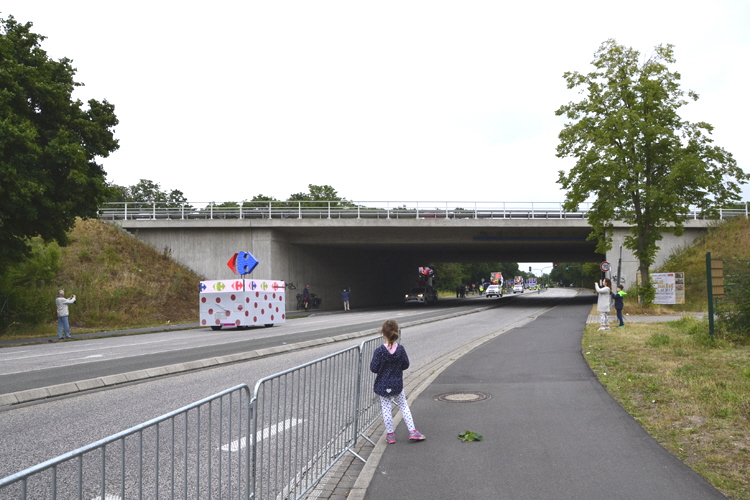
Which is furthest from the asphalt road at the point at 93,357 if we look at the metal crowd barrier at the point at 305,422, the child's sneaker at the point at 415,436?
the child's sneaker at the point at 415,436

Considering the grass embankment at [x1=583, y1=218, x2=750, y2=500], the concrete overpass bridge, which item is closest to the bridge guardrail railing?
the concrete overpass bridge

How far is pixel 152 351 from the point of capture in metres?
15.6

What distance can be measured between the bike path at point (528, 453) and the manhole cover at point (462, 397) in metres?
0.04

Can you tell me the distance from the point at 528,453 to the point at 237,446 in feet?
9.81

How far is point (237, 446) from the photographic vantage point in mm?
4406

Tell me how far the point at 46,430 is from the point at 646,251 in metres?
27.6

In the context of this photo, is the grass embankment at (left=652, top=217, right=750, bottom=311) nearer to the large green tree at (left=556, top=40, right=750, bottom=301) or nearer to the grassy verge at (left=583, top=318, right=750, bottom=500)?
the large green tree at (left=556, top=40, right=750, bottom=301)

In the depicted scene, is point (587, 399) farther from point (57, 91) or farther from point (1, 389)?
point (57, 91)

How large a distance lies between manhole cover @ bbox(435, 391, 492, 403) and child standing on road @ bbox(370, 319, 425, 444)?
86.5 inches

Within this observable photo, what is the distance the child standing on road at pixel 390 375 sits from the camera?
21.1 feet

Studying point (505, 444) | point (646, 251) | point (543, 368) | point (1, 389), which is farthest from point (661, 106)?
point (1, 389)

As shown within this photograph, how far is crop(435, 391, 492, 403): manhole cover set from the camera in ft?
28.1

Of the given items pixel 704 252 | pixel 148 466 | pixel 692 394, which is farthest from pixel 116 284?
pixel 704 252

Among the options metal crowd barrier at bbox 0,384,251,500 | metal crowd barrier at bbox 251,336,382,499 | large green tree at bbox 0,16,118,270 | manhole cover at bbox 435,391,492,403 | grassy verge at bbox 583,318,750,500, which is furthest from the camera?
large green tree at bbox 0,16,118,270
